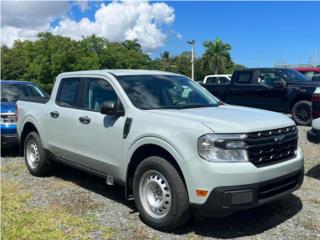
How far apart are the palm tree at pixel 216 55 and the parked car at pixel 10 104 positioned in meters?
61.7

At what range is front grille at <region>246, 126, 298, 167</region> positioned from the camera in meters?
4.38

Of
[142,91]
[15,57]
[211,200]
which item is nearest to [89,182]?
[142,91]

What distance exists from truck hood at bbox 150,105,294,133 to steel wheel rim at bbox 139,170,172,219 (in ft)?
2.42

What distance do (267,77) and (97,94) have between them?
9.48 m

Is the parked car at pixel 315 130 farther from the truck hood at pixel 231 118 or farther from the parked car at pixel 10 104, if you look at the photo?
the parked car at pixel 10 104

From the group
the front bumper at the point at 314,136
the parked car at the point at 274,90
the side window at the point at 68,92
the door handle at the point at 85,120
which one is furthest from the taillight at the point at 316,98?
the parked car at the point at 274,90

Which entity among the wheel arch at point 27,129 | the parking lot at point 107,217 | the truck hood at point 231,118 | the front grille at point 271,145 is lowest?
the parking lot at point 107,217

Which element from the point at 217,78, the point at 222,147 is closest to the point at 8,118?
the point at 222,147

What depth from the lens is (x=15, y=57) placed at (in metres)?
48.7

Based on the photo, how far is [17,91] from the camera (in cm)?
1026

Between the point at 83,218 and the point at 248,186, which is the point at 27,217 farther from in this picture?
the point at 248,186

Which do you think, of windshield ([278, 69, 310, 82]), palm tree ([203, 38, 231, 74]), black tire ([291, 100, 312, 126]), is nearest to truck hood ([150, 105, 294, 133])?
black tire ([291, 100, 312, 126])

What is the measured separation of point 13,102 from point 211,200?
6.80 m

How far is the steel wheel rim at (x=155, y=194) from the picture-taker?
470cm
